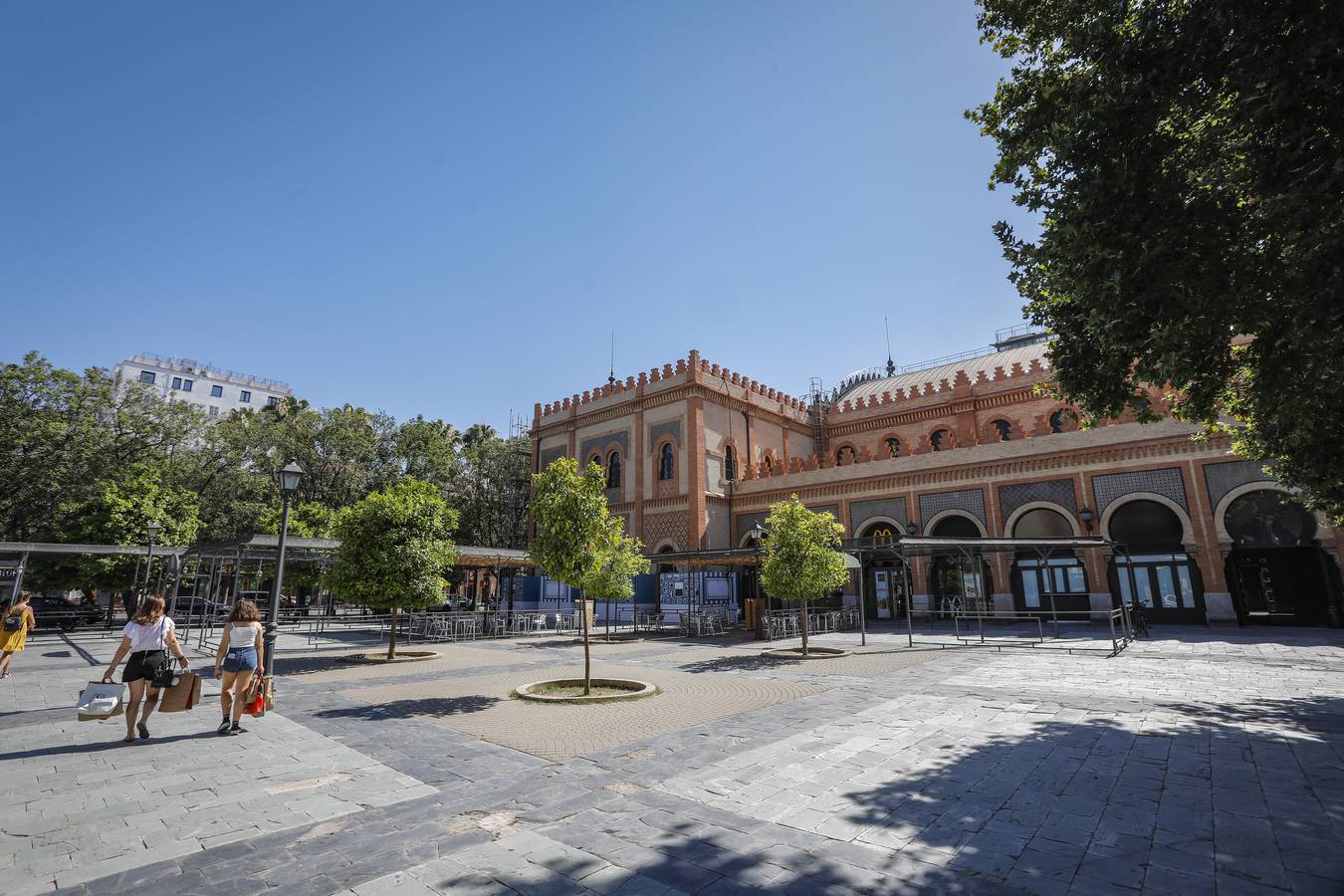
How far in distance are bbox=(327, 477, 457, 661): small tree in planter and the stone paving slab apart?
10.5 feet

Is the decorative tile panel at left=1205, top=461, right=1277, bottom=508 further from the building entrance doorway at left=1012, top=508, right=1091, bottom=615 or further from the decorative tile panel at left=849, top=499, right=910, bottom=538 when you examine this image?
the decorative tile panel at left=849, top=499, right=910, bottom=538

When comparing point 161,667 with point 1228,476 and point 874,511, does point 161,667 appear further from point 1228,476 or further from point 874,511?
point 1228,476

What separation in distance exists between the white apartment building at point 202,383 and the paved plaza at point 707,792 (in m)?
66.6

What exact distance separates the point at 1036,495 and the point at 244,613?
1029 inches

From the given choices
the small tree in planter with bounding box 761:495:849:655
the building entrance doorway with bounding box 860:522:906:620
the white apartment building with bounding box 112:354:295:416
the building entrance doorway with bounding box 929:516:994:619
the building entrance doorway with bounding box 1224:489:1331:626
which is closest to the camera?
the small tree in planter with bounding box 761:495:849:655

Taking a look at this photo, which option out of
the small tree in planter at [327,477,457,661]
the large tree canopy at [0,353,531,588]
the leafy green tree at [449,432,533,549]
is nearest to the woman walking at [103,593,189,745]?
the small tree in planter at [327,477,457,661]

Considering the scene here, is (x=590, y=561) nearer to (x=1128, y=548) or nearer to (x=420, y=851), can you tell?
(x=420, y=851)

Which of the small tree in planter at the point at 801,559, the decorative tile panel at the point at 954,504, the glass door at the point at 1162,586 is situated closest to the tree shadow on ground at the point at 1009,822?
the small tree in planter at the point at 801,559

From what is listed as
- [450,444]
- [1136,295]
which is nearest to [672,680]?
[1136,295]

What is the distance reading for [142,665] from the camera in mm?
7492

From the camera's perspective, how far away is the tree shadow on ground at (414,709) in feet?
29.8

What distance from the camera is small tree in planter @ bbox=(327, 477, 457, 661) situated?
14.6 meters

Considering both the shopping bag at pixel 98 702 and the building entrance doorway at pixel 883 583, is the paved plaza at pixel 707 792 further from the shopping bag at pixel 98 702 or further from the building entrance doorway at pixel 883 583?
the building entrance doorway at pixel 883 583

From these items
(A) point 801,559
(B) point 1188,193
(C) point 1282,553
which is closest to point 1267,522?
(C) point 1282,553
